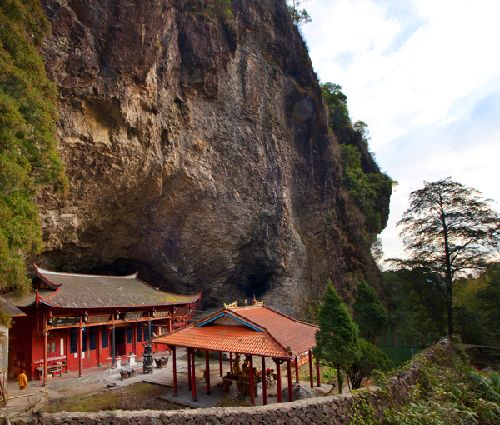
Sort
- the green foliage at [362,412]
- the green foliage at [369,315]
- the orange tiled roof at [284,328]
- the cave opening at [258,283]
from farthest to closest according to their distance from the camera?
1. the cave opening at [258,283]
2. the green foliage at [369,315]
3. the orange tiled roof at [284,328]
4. the green foliage at [362,412]

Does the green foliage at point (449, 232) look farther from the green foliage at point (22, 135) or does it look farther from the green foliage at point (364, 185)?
the green foliage at point (22, 135)

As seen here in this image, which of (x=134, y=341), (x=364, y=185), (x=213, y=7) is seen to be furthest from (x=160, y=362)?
(x=364, y=185)

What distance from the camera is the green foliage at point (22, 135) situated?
34.2ft

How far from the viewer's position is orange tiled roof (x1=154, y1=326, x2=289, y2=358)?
9614 millimetres

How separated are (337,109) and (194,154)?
24.3m

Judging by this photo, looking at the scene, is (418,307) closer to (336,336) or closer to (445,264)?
(445,264)

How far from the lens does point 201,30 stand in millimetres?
21797

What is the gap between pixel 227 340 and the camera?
10.5 metres

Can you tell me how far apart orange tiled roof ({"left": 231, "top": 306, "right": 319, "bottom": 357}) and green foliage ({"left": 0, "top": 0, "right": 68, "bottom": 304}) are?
7.60 m

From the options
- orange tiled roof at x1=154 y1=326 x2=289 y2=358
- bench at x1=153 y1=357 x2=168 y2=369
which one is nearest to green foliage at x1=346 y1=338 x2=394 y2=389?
orange tiled roof at x1=154 y1=326 x2=289 y2=358

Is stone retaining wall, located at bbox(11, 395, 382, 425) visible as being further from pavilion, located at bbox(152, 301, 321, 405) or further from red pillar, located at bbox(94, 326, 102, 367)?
red pillar, located at bbox(94, 326, 102, 367)

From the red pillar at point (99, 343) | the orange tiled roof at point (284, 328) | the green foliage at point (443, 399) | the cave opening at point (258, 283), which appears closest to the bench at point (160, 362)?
the red pillar at point (99, 343)

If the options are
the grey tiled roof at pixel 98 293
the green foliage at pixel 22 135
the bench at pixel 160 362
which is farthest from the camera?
the bench at pixel 160 362

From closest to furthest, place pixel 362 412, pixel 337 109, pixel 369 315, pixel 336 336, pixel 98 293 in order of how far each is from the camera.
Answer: pixel 362 412 < pixel 336 336 < pixel 98 293 < pixel 369 315 < pixel 337 109
